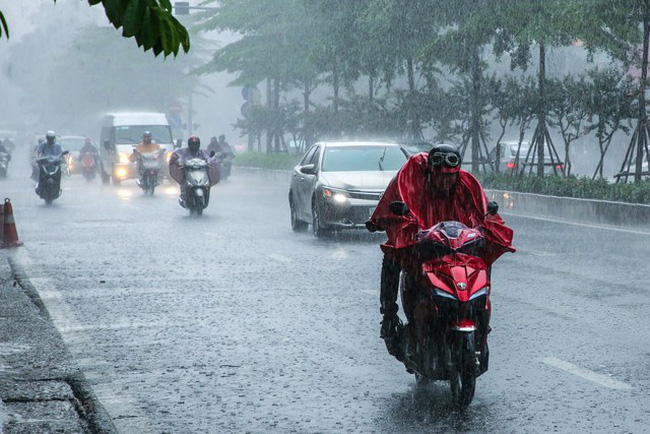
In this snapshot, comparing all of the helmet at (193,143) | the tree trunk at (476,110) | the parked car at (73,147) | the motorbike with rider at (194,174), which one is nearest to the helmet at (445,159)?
the motorbike with rider at (194,174)

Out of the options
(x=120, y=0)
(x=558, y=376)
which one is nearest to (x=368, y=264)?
(x=558, y=376)

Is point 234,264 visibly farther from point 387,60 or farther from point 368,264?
point 387,60

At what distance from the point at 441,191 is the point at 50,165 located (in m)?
22.6

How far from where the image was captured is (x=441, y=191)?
7.57 metres

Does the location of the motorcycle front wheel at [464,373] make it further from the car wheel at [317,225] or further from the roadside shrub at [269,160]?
the roadside shrub at [269,160]

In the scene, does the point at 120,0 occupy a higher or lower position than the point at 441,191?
higher

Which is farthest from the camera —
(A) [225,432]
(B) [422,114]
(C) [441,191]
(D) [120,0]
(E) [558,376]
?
(B) [422,114]

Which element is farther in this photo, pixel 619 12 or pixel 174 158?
pixel 174 158

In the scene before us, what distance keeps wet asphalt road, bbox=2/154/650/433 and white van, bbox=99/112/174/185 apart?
69.1ft

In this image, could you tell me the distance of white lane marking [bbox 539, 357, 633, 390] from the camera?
790 centimetres

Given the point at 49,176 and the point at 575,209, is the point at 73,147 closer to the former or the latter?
the point at 49,176

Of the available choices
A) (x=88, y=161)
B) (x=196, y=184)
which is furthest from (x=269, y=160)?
(x=196, y=184)

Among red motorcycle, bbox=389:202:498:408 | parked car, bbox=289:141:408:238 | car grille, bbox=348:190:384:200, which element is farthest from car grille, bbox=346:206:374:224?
red motorcycle, bbox=389:202:498:408

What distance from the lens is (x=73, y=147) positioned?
2132 inches
